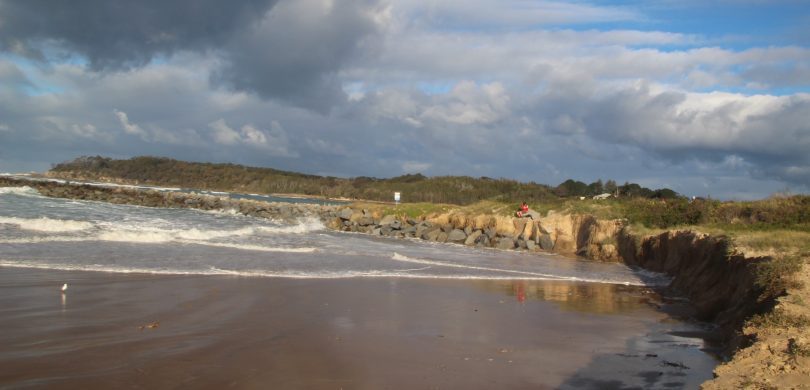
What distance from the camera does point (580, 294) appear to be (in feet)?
45.8

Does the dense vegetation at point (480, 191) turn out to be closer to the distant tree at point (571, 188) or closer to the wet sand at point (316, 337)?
the distant tree at point (571, 188)

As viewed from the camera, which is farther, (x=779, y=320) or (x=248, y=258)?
(x=248, y=258)

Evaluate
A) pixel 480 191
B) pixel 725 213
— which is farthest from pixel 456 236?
pixel 480 191

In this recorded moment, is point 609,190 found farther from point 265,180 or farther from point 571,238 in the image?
point 265,180

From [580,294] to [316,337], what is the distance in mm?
7697

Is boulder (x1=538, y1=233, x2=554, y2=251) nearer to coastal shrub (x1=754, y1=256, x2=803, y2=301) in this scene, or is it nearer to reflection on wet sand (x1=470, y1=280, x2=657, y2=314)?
reflection on wet sand (x1=470, y1=280, x2=657, y2=314)

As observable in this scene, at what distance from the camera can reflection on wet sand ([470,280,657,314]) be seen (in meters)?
12.2

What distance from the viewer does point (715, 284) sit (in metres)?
12.8

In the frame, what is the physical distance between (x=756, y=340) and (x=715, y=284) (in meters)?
6.40

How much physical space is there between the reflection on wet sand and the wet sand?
0.12 meters

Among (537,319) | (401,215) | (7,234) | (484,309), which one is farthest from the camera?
(401,215)

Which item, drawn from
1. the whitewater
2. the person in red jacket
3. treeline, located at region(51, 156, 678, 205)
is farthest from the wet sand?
treeline, located at region(51, 156, 678, 205)

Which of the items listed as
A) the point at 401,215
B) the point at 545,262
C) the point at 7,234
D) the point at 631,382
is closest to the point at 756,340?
the point at 631,382

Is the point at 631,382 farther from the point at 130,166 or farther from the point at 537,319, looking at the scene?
the point at 130,166
